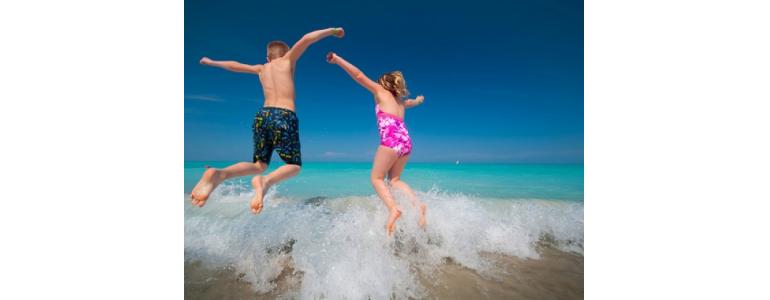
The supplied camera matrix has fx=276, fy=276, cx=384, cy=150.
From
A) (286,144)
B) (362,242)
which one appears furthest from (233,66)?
(362,242)

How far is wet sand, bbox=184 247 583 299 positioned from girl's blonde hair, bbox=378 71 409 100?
144 centimetres

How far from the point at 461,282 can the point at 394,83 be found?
5.22 feet

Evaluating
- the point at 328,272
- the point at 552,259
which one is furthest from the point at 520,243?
the point at 328,272

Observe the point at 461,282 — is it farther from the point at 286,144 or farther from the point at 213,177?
the point at 213,177

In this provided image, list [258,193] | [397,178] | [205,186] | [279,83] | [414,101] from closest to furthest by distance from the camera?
1. [205,186]
2. [258,193]
3. [279,83]
4. [397,178]
5. [414,101]

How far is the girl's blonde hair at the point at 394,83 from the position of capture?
90.7 inches

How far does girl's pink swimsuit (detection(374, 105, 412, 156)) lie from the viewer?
2.18 metres

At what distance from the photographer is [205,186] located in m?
1.59

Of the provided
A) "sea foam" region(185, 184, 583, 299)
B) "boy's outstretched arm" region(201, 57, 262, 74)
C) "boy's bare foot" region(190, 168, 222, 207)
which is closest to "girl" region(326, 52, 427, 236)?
"sea foam" region(185, 184, 583, 299)

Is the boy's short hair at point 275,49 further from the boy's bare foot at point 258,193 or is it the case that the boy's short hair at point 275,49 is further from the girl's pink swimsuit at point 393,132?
the boy's bare foot at point 258,193

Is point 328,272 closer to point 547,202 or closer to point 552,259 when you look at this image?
point 552,259

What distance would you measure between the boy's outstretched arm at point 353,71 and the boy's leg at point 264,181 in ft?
2.64
